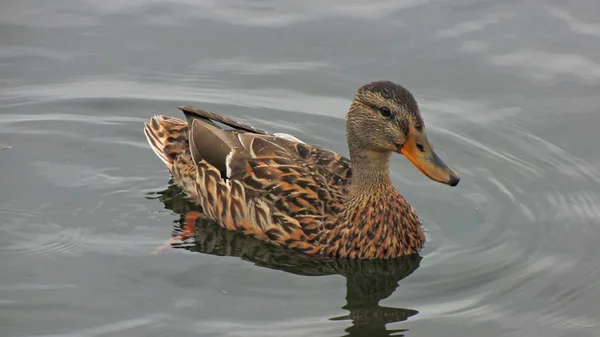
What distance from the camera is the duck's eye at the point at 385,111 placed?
31.9 ft

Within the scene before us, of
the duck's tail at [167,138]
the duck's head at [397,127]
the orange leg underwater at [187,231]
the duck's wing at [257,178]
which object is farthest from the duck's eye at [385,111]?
the duck's tail at [167,138]

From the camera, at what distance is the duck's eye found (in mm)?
9711

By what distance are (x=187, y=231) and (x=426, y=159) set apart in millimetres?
2412

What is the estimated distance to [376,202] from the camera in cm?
1021

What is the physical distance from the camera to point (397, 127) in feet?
31.8

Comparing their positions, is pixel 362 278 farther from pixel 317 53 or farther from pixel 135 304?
pixel 317 53

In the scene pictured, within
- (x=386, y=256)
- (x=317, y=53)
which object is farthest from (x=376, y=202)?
(x=317, y=53)

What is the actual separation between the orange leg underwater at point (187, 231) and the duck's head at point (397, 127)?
1.90 metres

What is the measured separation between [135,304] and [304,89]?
185 inches

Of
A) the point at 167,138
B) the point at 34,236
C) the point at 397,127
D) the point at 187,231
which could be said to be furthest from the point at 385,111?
the point at 34,236

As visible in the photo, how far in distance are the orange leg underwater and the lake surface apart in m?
0.09

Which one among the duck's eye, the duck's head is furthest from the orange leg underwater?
the duck's eye

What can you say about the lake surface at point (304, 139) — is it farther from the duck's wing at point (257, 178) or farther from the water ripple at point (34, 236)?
the duck's wing at point (257, 178)

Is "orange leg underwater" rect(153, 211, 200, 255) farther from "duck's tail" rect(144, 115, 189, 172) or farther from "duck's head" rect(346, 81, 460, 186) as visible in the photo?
"duck's head" rect(346, 81, 460, 186)
